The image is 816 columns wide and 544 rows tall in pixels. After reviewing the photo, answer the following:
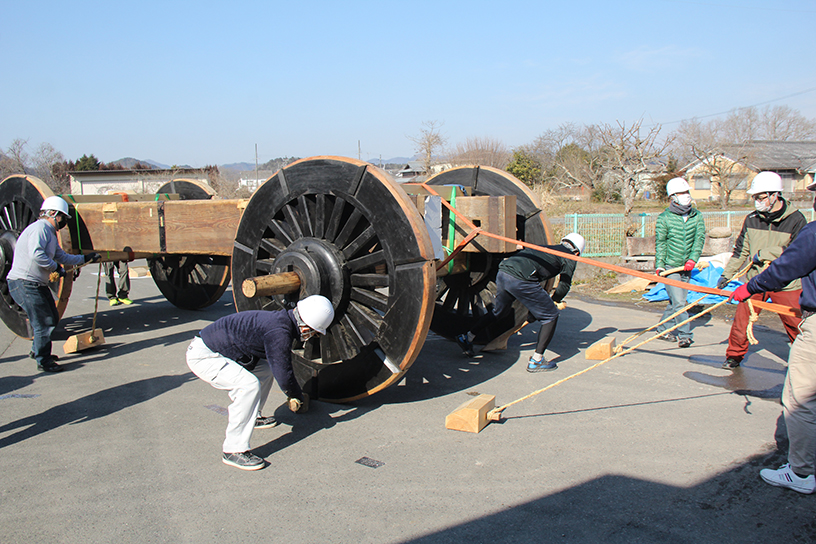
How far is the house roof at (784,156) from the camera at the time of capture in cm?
4150

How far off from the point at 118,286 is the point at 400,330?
25.1 feet

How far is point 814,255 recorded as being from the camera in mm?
3172

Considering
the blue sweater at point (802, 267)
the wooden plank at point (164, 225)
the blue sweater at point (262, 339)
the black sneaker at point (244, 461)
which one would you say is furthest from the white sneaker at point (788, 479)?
the wooden plank at point (164, 225)

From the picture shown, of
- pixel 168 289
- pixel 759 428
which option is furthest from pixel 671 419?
pixel 168 289

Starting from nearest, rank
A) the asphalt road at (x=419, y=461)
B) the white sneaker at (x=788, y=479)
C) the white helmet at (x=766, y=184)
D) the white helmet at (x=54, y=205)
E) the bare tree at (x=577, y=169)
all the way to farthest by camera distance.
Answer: the asphalt road at (x=419, y=461) < the white sneaker at (x=788, y=479) < the white helmet at (x=766, y=184) < the white helmet at (x=54, y=205) < the bare tree at (x=577, y=169)

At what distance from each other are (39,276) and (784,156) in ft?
173

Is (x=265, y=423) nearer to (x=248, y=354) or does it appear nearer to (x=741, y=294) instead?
(x=248, y=354)

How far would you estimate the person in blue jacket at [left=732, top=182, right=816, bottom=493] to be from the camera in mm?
3182

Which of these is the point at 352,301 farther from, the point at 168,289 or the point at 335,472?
the point at 168,289

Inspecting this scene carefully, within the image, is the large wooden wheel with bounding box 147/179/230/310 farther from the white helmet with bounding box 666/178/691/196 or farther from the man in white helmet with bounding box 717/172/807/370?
the man in white helmet with bounding box 717/172/807/370

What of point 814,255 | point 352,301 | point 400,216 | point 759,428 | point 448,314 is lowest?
point 759,428

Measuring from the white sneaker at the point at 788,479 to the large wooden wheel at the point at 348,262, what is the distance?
2.19 metres

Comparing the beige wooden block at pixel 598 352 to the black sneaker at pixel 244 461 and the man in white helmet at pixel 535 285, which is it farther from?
the black sneaker at pixel 244 461

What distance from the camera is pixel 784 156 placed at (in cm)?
4519
